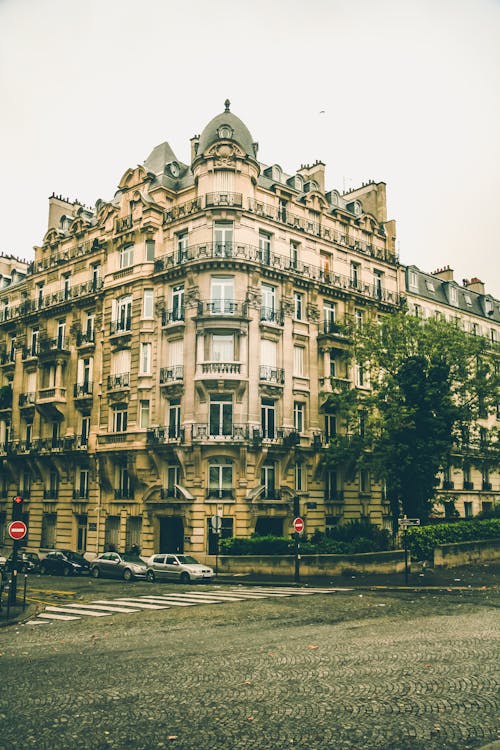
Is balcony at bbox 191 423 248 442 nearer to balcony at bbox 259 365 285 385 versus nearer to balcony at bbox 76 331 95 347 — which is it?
balcony at bbox 259 365 285 385

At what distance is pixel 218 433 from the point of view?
3631 centimetres

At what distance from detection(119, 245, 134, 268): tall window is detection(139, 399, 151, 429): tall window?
9.39 meters

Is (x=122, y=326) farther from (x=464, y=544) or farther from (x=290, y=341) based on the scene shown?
(x=464, y=544)

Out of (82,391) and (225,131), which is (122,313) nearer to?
(82,391)

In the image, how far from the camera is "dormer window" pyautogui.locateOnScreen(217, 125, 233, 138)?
39.2 meters

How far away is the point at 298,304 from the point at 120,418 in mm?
13326

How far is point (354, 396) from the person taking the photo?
3850cm

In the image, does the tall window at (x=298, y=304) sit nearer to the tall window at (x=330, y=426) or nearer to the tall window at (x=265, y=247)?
the tall window at (x=265, y=247)

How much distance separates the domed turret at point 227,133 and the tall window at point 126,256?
7.78 meters

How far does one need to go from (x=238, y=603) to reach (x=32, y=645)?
8.65 m

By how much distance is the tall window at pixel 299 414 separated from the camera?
131ft

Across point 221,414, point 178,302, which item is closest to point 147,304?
point 178,302

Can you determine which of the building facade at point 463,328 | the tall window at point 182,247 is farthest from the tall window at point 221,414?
the building facade at point 463,328

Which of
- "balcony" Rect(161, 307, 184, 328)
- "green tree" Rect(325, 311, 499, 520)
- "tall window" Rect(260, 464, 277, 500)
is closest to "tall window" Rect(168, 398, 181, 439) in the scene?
"balcony" Rect(161, 307, 184, 328)
